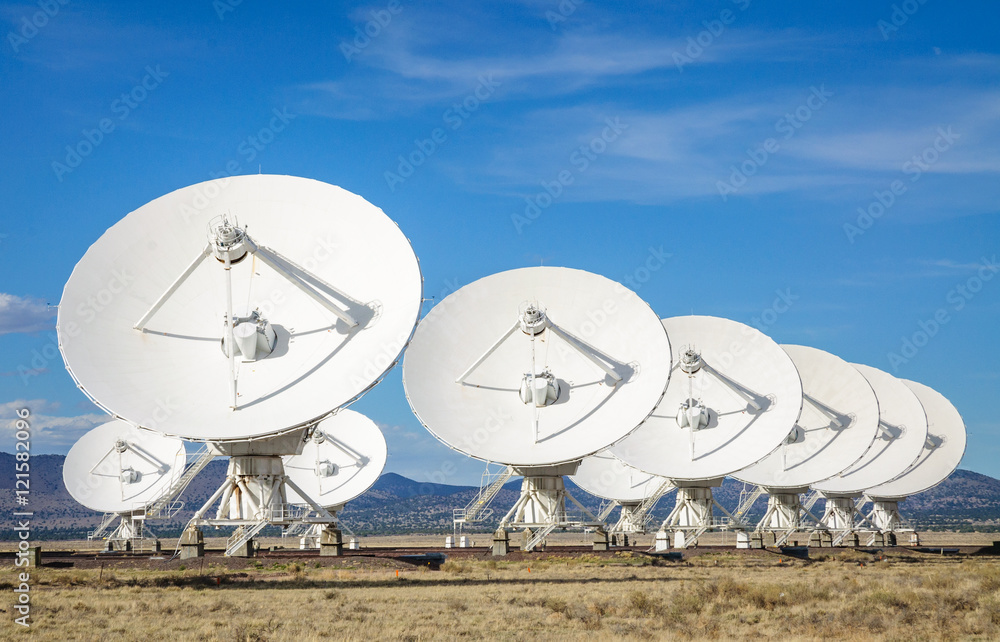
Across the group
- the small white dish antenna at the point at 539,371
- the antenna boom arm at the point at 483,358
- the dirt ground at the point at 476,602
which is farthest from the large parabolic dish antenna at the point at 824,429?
the antenna boom arm at the point at 483,358

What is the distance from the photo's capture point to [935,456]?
67.9 meters

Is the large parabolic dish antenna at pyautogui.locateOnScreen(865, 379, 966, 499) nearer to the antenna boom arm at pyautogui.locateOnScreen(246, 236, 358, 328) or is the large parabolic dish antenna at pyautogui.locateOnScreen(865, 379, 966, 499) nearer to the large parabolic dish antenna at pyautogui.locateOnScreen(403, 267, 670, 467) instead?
the large parabolic dish antenna at pyautogui.locateOnScreen(403, 267, 670, 467)

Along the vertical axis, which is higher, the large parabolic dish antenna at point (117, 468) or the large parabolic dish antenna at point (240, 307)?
the large parabolic dish antenna at point (240, 307)

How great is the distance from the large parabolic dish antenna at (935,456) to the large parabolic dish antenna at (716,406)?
2248 centimetres

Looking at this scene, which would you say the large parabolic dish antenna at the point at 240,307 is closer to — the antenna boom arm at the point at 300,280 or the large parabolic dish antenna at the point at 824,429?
the antenna boom arm at the point at 300,280

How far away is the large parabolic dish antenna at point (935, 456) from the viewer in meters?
67.1

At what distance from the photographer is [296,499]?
62.1 meters

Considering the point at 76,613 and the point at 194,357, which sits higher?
the point at 194,357

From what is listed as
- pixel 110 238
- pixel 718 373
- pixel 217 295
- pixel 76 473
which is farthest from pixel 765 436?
pixel 76 473

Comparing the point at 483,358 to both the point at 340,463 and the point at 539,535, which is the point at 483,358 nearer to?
the point at 539,535

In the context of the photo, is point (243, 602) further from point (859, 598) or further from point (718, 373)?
point (718, 373)

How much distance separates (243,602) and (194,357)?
8959mm

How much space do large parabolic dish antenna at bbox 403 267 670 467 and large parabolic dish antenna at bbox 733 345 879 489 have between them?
1602 centimetres

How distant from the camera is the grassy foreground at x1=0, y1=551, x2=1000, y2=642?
66.8ft
